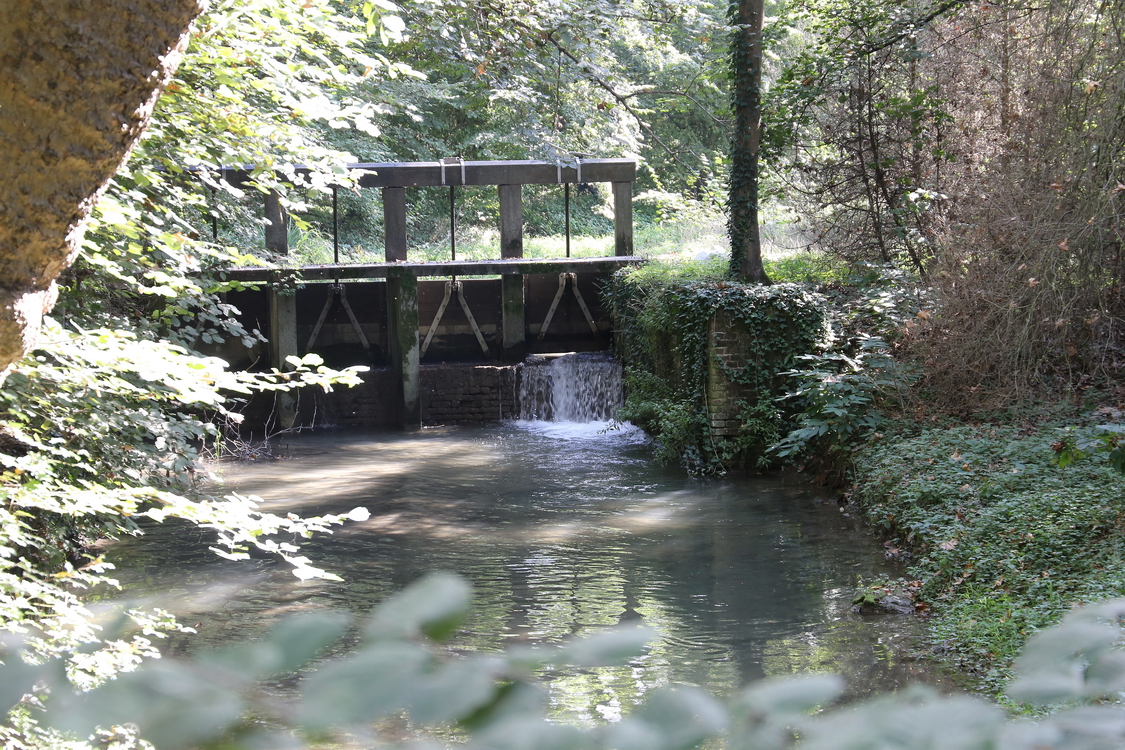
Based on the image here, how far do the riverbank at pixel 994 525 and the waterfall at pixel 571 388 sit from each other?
601 cm

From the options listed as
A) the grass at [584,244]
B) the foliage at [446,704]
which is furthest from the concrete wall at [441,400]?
the foliage at [446,704]

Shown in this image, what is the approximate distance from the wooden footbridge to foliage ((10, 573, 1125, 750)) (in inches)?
520

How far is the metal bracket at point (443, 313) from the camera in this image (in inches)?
623

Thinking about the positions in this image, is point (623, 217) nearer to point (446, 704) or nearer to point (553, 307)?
point (553, 307)

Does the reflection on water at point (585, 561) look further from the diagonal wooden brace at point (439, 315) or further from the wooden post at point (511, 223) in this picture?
the wooden post at point (511, 223)

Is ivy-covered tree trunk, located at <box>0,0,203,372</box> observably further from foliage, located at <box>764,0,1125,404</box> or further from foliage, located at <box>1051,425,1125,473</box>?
foliage, located at <box>764,0,1125,404</box>

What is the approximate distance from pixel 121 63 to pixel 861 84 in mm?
10855

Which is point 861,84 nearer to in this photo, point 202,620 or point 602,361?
point 602,361

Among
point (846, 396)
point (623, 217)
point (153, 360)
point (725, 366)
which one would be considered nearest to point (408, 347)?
point (623, 217)

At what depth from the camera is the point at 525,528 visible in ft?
28.9

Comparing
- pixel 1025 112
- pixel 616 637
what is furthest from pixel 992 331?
pixel 616 637

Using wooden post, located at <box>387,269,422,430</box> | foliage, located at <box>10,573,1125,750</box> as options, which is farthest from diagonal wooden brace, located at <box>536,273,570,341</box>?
foliage, located at <box>10,573,1125,750</box>

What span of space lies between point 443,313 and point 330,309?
1905 mm

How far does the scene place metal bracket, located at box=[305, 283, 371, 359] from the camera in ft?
51.3
